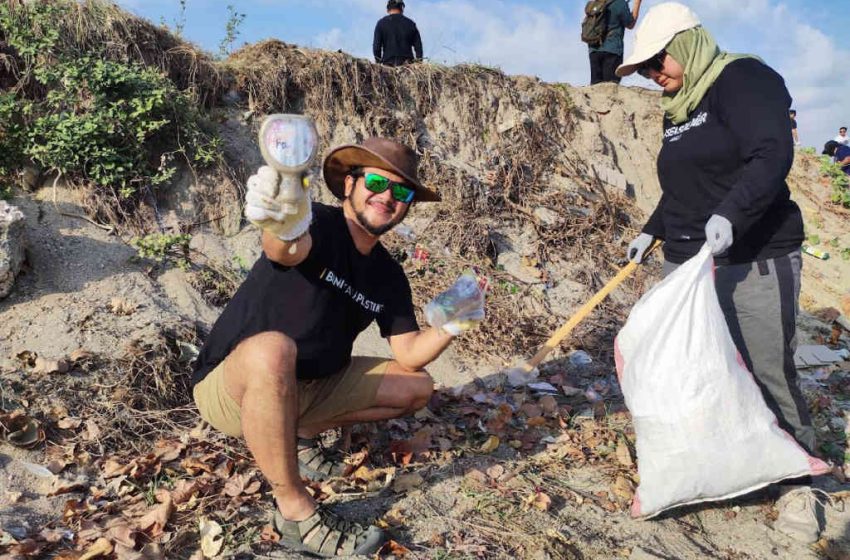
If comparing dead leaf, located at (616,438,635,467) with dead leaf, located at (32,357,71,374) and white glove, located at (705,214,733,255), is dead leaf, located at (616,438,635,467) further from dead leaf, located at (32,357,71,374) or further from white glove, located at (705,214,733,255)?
dead leaf, located at (32,357,71,374)

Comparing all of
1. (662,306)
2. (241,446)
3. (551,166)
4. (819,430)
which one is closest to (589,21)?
(551,166)

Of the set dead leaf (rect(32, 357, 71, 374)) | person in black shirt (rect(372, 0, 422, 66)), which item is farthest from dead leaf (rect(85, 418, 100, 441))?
person in black shirt (rect(372, 0, 422, 66))

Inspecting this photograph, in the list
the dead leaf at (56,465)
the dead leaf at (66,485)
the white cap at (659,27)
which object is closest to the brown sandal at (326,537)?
the dead leaf at (66,485)

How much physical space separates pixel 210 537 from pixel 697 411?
190cm

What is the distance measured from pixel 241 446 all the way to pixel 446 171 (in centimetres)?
374

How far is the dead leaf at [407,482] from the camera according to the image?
280 centimetres

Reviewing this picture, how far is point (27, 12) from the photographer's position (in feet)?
15.1

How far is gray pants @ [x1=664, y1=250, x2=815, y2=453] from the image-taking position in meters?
2.67

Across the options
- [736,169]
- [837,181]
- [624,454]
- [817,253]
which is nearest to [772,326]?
[736,169]

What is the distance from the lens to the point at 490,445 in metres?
3.26

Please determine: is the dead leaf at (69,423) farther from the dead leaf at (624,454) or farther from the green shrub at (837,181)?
the green shrub at (837,181)

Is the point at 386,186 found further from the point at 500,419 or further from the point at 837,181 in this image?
the point at 837,181

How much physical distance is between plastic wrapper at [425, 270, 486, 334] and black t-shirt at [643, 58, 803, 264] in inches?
40.5

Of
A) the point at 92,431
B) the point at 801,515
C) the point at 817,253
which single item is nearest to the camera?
the point at 801,515
